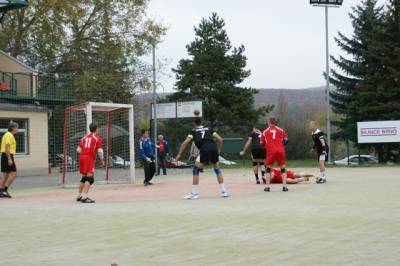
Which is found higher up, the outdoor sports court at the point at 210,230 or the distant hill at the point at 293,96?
the distant hill at the point at 293,96

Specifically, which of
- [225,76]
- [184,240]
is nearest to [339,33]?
[225,76]

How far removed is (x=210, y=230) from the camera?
353 inches

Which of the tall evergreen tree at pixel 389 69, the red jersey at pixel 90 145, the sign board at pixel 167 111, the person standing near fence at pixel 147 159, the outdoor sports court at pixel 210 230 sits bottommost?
the outdoor sports court at pixel 210 230

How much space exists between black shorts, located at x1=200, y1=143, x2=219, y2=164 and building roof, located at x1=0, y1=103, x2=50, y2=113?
17.8m

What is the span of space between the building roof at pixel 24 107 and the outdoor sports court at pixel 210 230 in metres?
15.9

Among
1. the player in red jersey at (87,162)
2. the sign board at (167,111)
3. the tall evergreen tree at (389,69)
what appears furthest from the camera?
the tall evergreen tree at (389,69)

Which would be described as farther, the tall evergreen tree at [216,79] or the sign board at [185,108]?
the tall evergreen tree at [216,79]

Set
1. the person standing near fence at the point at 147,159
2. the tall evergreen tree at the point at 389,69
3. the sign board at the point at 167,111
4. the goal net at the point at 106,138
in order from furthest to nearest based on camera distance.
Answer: the tall evergreen tree at the point at 389,69 < the sign board at the point at 167,111 < the goal net at the point at 106,138 < the person standing near fence at the point at 147,159

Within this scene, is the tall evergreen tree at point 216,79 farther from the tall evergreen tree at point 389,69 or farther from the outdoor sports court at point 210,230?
the outdoor sports court at point 210,230

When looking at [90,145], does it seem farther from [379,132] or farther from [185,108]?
[379,132]

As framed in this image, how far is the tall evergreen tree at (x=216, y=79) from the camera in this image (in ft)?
166

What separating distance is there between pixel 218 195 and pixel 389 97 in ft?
96.3

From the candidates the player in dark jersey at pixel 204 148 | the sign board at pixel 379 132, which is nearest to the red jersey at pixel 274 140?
the player in dark jersey at pixel 204 148

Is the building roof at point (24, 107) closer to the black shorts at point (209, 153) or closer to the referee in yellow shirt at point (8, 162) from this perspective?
the referee in yellow shirt at point (8, 162)
